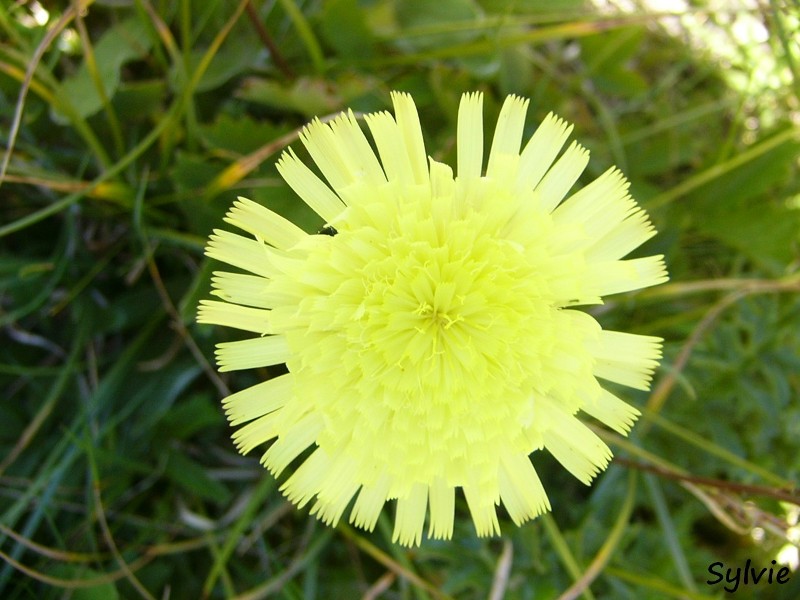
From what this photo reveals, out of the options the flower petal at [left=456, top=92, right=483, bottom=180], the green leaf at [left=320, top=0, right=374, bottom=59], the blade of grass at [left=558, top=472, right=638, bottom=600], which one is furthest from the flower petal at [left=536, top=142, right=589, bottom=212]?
the blade of grass at [left=558, top=472, right=638, bottom=600]

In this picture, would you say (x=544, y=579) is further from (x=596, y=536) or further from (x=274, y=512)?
(x=274, y=512)

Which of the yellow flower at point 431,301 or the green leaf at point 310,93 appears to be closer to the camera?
the yellow flower at point 431,301

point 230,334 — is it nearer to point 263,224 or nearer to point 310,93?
point 263,224

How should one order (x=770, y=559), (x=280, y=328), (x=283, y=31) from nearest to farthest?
(x=280, y=328) < (x=283, y=31) < (x=770, y=559)

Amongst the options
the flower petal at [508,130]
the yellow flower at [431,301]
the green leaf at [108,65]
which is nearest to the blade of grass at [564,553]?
the yellow flower at [431,301]

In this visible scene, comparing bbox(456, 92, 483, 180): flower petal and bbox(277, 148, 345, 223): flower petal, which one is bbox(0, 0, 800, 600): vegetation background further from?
bbox(456, 92, 483, 180): flower petal

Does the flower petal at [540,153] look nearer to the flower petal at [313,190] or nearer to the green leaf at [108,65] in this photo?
the flower petal at [313,190]

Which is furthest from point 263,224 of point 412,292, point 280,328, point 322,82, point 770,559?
point 770,559
